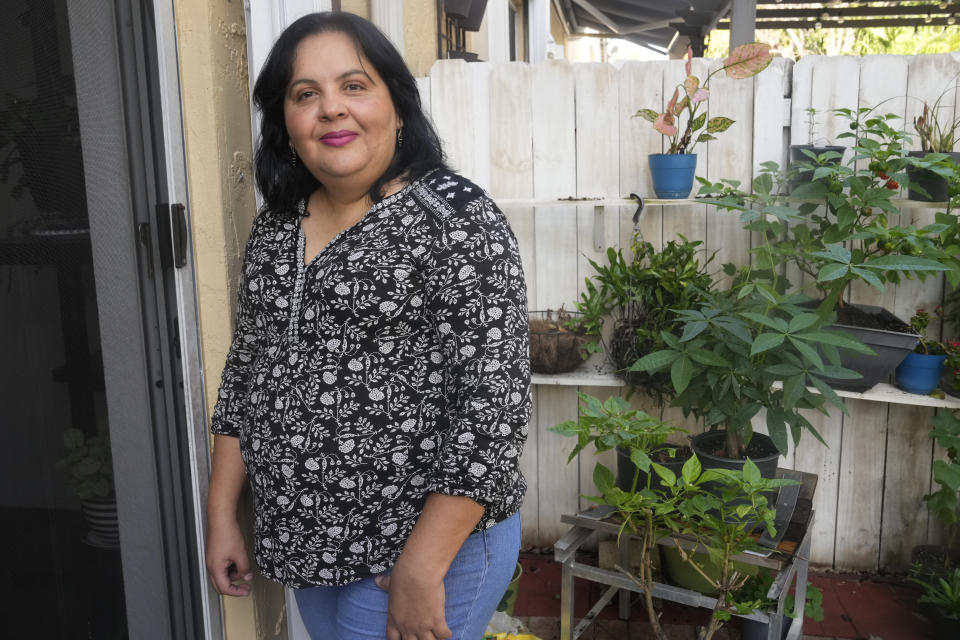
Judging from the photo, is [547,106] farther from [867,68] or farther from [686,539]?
[686,539]

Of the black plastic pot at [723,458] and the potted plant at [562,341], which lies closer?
the black plastic pot at [723,458]

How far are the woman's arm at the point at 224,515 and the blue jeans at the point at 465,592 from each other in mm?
238

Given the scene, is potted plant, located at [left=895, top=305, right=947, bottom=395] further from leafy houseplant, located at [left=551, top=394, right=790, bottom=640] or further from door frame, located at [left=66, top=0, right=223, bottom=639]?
door frame, located at [left=66, top=0, right=223, bottom=639]

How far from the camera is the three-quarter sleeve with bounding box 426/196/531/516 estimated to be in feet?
3.14

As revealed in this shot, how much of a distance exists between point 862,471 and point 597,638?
1.12 metres

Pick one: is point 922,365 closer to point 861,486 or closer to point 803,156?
point 861,486

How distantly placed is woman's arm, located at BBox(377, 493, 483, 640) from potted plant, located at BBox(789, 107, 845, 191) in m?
1.72

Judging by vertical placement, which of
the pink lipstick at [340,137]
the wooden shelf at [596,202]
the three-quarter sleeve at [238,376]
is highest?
the pink lipstick at [340,137]

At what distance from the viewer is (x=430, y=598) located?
978mm

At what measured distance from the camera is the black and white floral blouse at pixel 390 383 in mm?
970

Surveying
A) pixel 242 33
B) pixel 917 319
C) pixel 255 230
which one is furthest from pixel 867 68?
pixel 255 230

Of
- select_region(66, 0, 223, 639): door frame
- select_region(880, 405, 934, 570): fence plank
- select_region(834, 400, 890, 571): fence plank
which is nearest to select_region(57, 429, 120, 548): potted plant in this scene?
select_region(66, 0, 223, 639): door frame

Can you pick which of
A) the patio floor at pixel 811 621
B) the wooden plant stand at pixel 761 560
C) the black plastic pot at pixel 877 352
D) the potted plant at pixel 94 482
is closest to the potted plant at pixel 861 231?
the black plastic pot at pixel 877 352

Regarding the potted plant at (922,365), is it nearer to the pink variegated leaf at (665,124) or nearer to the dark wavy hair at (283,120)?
the pink variegated leaf at (665,124)
